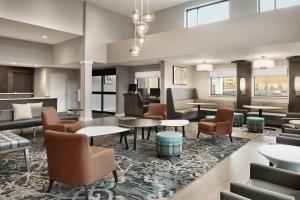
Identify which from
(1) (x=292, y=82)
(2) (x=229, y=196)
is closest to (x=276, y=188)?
(2) (x=229, y=196)

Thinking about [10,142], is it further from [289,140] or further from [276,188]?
[289,140]

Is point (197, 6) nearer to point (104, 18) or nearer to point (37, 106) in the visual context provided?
point (104, 18)

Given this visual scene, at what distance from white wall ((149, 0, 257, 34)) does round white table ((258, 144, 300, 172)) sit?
6987 mm

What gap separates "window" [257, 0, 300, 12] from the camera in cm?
690

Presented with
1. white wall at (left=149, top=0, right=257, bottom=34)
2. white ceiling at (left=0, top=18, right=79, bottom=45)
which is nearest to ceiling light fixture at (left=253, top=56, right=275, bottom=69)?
white wall at (left=149, top=0, right=257, bottom=34)

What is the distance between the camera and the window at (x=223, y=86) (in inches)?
376

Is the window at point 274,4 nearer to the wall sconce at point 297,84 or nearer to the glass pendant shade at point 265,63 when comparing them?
the glass pendant shade at point 265,63

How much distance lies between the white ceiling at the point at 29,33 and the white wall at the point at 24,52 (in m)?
0.30

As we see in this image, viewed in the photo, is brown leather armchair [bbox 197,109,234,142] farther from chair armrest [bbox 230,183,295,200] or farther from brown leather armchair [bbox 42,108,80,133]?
chair armrest [bbox 230,183,295,200]

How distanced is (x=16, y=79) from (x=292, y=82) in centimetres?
1224

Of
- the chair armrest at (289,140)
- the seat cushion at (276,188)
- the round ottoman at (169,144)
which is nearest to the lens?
the seat cushion at (276,188)

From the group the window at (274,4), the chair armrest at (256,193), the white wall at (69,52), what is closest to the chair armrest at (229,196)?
the chair armrest at (256,193)

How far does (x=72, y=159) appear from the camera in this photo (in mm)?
2549

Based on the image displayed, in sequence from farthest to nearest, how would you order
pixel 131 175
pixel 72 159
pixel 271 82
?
pixel 271 82
pixel 131 175
pixel 72 159
